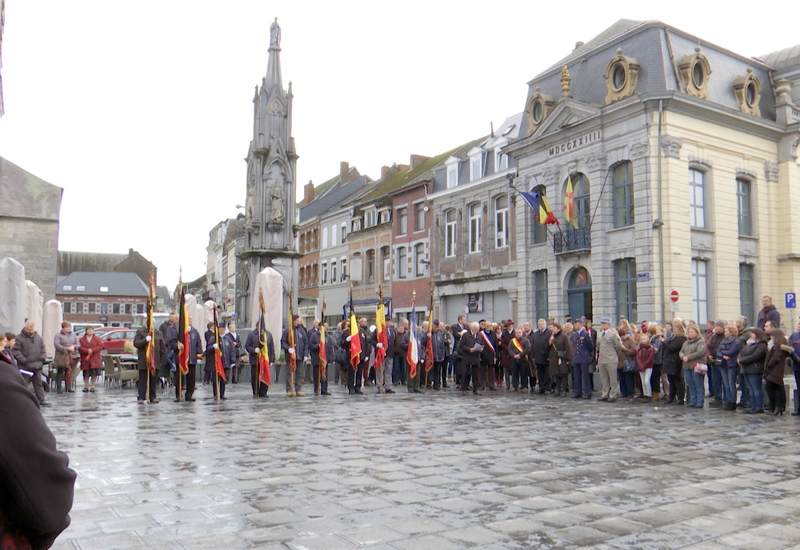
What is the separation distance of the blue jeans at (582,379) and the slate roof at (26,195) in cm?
2543

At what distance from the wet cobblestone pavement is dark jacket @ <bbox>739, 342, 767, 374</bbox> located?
1.03 meters

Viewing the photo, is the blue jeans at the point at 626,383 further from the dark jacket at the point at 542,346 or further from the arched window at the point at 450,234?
the arched window at the point at 450,234

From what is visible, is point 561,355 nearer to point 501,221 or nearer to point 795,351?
point 795,351

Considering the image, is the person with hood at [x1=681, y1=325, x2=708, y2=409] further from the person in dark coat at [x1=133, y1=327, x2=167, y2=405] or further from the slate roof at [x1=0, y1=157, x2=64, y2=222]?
the slate roof at [x1=0, y1=157, x2=64, y2=222]

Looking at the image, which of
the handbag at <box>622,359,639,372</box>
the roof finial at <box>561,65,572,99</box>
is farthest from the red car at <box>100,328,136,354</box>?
the handbag at <box>622,359,639,372</box>

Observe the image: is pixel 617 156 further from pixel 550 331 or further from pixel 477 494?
pixel 477 494

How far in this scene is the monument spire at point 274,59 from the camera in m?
23.4

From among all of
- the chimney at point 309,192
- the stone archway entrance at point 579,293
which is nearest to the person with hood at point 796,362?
the stone archway entrance at point 579,293

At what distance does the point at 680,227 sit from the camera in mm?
23797

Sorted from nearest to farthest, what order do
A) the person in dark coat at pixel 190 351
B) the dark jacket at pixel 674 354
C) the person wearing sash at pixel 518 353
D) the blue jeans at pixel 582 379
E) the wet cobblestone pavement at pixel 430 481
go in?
the wet cobblestone pavement at pixel 430 481, the dark jacket at pixel 674 354, the person in dark coat at pixel 190 351, the blue jeans at pixel 582 379, the person wearing sash at pixel 518 353

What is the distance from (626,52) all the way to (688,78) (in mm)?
2447

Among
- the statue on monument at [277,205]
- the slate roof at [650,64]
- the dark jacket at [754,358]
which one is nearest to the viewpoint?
the dark jacket at [754,358]

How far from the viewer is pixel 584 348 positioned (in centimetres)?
1608

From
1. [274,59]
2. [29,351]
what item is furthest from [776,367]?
[274,59]
